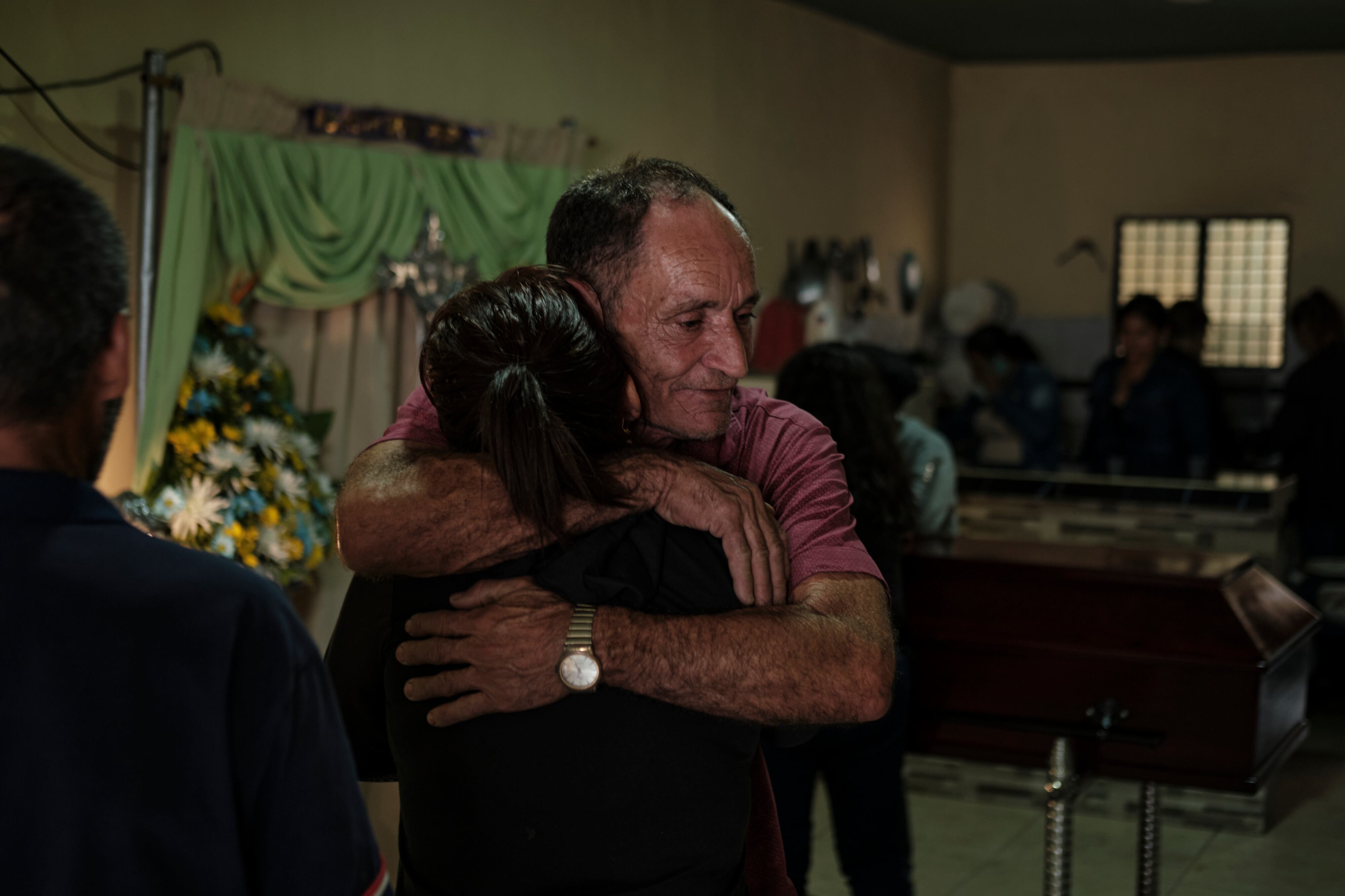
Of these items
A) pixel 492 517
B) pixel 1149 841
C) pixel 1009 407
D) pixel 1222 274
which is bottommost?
pixel 1149 841

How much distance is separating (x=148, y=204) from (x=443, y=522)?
2546 millimetres

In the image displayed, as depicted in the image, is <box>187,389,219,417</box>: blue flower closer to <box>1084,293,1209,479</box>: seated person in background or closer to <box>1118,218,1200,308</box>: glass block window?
<box>1084,293,1209,479</box>: seated person in background

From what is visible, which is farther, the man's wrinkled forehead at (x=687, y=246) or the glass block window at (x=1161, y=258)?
the glass block window at (x=1161, y=258)

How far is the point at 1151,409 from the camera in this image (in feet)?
18.8

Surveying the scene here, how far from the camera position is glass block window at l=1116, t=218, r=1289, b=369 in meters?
8.38

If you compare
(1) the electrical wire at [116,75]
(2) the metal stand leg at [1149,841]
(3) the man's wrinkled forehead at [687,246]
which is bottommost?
(2) the metal stand leg at [1149,841]

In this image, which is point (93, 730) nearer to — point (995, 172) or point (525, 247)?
point (525, 247)

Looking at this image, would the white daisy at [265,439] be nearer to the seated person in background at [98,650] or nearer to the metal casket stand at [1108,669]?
the metal casket stand at [1108,669]

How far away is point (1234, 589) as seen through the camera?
3195 millimetres

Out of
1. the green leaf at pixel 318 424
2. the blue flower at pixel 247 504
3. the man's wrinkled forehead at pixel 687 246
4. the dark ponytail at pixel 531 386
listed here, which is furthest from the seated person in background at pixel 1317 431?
the dark ponytail at pixel 531 386

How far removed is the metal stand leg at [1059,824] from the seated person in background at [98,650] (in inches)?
92.1

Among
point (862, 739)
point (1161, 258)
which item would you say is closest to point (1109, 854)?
point (862, 739)

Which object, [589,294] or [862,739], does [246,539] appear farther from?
[589,294]

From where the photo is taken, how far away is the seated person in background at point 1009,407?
665 cm
